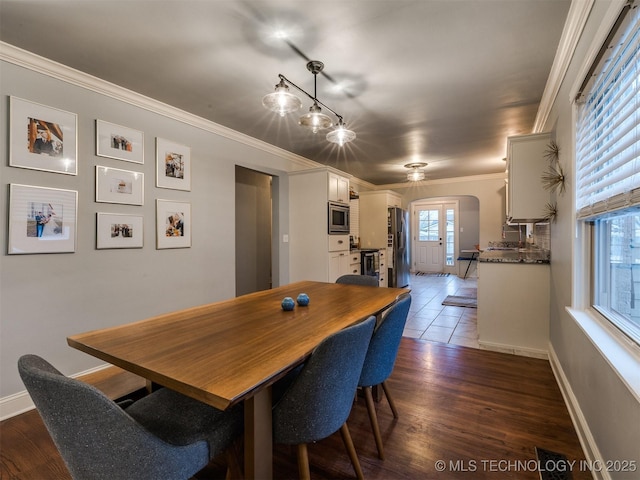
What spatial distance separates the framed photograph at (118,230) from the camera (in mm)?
2479

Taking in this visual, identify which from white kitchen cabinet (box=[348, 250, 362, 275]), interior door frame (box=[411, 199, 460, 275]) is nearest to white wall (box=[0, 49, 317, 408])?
white kitchen cabinet (box=[348, 250, 362, 275])

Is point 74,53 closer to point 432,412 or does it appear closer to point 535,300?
point 432,412

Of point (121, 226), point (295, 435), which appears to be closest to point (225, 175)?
point (121, 226)

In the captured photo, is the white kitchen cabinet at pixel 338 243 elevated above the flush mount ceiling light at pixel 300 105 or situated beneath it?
situated beneath

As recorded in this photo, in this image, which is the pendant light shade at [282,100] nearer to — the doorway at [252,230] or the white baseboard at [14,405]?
the white baseboard at [14,405]

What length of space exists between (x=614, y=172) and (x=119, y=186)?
3.25 m

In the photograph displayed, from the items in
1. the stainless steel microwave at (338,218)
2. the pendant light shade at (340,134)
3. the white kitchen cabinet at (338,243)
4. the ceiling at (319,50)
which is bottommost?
the white kitchen cabinet at (338,243)

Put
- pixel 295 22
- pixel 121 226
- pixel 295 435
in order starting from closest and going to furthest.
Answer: pixel 295 435 → pixel 295 22 → pixel 121 226

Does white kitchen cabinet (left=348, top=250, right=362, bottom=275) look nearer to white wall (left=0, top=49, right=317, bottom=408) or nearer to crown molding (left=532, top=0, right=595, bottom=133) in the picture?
white wall (left=0, top=49, right=317, bottom=408)

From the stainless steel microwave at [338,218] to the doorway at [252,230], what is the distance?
3.57 ft

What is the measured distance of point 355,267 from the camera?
5.10 m

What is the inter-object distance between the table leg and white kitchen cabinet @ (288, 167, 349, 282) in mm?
3244

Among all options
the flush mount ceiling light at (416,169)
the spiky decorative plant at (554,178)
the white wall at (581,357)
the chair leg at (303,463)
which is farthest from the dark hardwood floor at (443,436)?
the flush mount ceiling light at (416,169)

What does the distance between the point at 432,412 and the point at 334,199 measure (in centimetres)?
310
